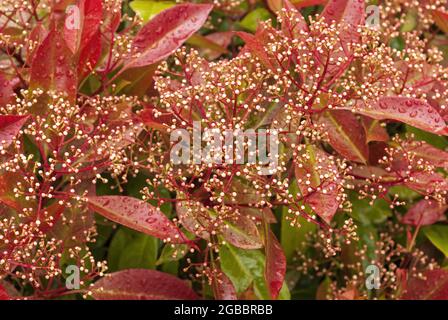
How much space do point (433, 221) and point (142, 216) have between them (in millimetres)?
730

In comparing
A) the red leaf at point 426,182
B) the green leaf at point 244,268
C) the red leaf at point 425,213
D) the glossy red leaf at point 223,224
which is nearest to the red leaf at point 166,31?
the glossy red leaf at point 223,224

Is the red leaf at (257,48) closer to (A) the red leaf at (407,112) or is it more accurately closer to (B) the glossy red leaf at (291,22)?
(B) the glossy red leaf at (291,22)

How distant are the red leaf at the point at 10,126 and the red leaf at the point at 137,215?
0.68 feet

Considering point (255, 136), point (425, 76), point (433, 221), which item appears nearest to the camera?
point (255, 136)

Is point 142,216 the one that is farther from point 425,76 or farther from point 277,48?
point 425,76

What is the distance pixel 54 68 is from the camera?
146 centimetres

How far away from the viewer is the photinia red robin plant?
4.52 feet

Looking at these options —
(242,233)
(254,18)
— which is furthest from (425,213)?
(254,18)

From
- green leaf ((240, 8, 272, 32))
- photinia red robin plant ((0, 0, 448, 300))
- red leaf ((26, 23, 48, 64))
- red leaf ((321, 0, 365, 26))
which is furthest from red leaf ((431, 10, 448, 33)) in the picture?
red leaf ((26, 23, 48, 64))

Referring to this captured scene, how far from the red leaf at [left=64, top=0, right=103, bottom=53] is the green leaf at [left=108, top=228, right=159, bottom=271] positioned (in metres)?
0.46

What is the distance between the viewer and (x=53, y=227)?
151 centimetres

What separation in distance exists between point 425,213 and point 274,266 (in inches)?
19.4

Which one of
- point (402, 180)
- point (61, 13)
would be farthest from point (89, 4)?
point (402, 180)

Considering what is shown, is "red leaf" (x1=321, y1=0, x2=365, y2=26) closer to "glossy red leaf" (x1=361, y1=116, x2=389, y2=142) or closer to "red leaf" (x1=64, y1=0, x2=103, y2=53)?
"glossy red leaf" (x1=361, y1=116, x2=389, y2=142)
